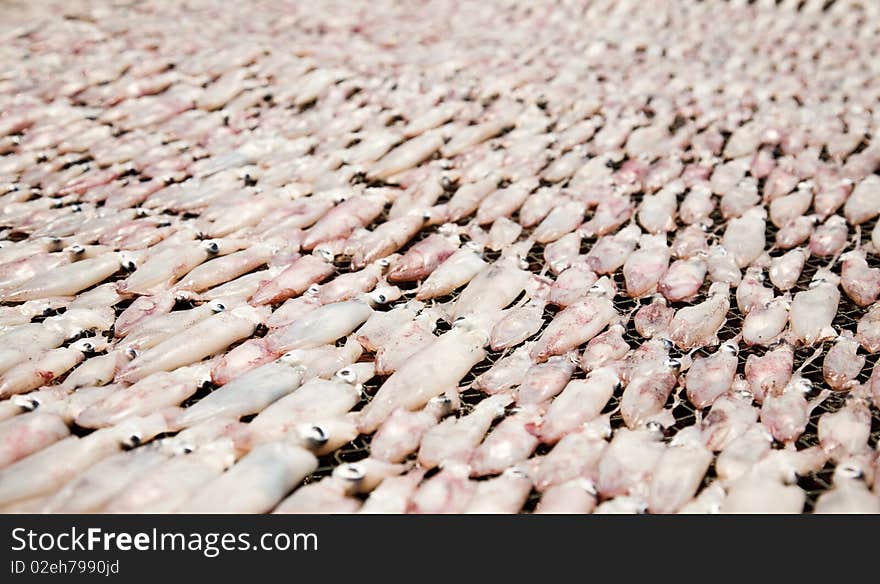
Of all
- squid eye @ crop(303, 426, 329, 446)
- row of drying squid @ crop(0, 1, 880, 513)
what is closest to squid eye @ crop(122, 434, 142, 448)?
row of drying squid @ crop(0, 1, 880, 513)

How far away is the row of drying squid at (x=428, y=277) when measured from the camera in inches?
65.9

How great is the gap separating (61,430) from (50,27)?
3.38 meters

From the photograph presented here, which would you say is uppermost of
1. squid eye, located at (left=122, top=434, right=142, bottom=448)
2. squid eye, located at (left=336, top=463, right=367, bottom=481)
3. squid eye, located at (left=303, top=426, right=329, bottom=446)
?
squid eye, located at (left=122, top=434, right=142, bottom=448)

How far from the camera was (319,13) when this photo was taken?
15.6ft

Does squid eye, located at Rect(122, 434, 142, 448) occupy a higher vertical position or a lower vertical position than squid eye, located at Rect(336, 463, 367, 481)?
higher

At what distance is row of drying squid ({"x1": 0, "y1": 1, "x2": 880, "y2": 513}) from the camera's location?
5.49ft

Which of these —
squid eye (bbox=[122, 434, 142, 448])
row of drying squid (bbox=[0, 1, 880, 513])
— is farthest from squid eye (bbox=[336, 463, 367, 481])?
squid eye (bbox=[122, 434, 142, 448])

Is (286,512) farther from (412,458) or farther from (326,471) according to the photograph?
(412,458)

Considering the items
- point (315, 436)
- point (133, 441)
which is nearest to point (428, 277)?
point (315, 436)

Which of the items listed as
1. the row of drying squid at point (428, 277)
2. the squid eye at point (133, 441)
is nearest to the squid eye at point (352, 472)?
the row of drying squid at point (428, 277)

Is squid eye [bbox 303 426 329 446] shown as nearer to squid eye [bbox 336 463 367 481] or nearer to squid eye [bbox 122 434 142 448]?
squid eye [bbox 336 463 367 481]

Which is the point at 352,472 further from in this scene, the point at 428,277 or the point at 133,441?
the point at 428,277

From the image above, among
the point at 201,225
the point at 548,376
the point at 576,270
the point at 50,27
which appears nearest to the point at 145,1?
the point at 50,27

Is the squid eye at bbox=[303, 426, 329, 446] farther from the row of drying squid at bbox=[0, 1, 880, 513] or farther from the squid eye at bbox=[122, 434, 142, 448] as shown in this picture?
the squid eye at bbox=[122, 434, 142, 448]
